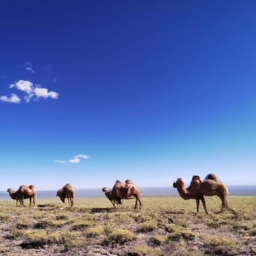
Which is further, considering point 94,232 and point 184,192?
point 184,192

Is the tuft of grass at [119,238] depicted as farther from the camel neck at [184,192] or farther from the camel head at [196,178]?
the camel head at [196,178]

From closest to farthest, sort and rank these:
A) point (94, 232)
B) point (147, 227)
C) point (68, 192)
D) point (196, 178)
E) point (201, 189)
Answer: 1. point (94, 232)
2. point (147, 227)
3. point (201, 189)
4. point (196, 178)
5. point (68, 192)

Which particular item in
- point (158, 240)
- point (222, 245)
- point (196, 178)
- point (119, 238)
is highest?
point (196, 178)

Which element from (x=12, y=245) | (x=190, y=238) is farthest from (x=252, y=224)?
(x=12, y=245)

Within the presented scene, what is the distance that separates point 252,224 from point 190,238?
476cm

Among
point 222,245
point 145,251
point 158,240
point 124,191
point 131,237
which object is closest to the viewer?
point 145,251

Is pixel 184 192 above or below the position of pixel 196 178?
below

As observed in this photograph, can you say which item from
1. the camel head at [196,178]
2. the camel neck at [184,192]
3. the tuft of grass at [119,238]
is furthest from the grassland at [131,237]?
the camel head at [196,178]

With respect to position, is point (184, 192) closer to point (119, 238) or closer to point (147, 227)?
point (147, 227)

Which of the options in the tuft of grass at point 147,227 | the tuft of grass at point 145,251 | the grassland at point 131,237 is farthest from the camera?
the tuft of grass at point 147,227

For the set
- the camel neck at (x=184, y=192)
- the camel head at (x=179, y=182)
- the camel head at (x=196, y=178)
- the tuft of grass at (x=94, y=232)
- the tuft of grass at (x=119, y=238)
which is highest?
the camel head at (x=196, y=178)

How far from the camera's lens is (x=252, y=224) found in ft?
50.1

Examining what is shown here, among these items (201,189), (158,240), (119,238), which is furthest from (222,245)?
(201,189)

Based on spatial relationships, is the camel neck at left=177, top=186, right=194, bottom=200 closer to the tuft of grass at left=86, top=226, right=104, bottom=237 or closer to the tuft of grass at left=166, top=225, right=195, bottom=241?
the tuft of grass at left=166, top=225, right=195, bottom=241
